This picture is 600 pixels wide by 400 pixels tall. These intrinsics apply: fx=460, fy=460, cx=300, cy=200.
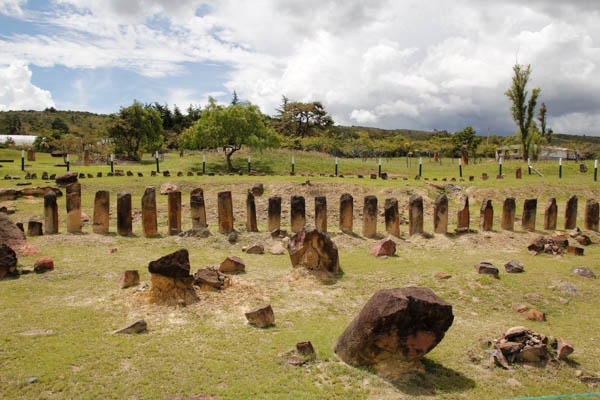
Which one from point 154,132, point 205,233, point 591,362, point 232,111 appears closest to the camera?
point 591,362

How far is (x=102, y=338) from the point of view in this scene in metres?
6.29

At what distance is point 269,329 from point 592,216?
13225 millimetres

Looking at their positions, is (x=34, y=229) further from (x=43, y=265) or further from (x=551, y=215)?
(x=551, y=215)

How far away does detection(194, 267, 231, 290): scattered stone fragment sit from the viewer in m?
8.27

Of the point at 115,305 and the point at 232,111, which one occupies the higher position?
the point at 232,111

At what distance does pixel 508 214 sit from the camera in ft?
48.7

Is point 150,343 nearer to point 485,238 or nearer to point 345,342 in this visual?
point 345,342

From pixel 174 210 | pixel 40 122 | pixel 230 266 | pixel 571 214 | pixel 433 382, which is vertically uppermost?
pixel 40 122

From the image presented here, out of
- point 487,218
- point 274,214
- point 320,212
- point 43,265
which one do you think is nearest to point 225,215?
point 274,214

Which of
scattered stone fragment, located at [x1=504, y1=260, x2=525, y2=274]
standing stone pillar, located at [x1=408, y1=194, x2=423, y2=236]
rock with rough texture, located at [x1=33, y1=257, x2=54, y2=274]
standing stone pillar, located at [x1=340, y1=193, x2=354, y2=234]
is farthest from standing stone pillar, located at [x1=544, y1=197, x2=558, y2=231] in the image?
rock with rough texture, located at [x1=33, y1=257, x2=54, y2=274]

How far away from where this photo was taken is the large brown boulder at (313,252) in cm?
963

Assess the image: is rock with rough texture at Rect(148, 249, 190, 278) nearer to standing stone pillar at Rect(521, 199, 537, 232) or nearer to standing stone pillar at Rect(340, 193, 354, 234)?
standing stone pillar at Rect(340, 193, 354, 234)

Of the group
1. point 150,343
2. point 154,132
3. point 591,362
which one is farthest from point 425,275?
point 154,132

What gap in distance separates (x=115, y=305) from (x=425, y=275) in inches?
239
